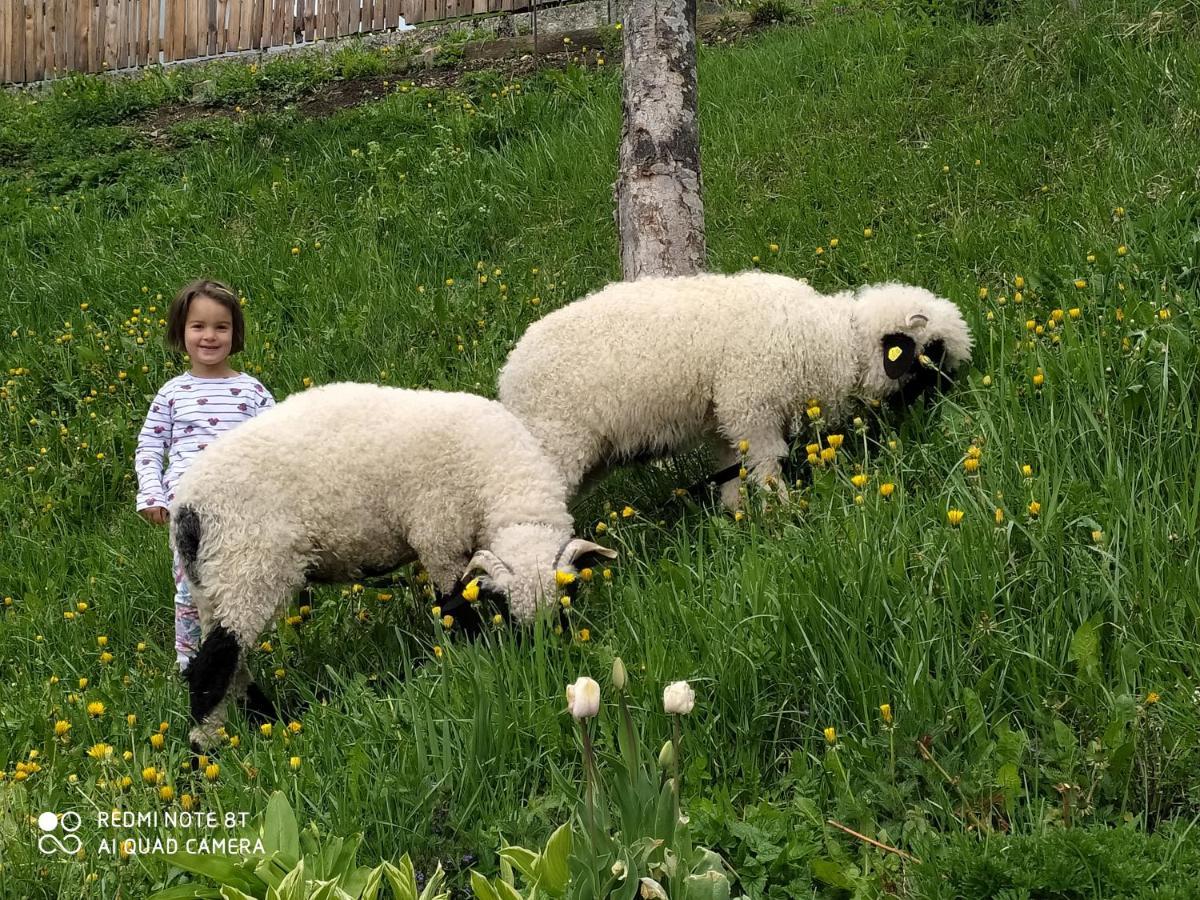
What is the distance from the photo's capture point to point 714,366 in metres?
5.27

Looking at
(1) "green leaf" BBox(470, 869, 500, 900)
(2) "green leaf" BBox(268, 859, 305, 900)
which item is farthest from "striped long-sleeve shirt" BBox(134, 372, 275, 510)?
(1) "green leaf" BBox(470, 869, 500, 900)

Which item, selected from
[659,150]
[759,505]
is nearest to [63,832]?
[759,505]

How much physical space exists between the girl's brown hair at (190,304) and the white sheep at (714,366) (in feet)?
4.63

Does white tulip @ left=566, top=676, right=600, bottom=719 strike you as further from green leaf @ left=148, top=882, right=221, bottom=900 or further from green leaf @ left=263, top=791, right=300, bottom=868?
green leaf @ left=148, top=882, right=221, bottom=900

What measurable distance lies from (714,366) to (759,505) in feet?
2.57

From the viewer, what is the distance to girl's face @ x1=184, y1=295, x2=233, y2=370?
5508mm

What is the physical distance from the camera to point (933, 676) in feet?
10.9

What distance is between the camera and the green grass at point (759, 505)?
3016 mm

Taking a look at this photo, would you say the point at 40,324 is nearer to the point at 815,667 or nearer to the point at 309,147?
the point at 309,147

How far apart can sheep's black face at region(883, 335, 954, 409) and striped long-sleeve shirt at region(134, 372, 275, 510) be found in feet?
9.87

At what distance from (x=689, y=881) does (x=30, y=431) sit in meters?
6.60

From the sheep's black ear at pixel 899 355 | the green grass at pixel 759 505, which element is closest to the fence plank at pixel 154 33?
the green grass at pixel 759 505

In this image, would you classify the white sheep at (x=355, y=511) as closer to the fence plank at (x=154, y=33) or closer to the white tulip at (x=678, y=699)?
the white tulip at (x=678, y=699)

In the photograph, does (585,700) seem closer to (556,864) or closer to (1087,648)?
(556,864)
